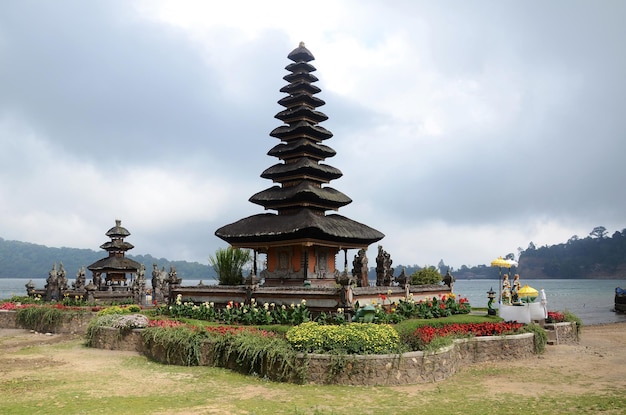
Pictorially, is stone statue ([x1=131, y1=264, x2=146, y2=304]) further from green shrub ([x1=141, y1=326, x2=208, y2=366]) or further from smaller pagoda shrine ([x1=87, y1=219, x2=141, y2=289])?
green shrub ([x1=141, y1=326, x2=208, y2=366])

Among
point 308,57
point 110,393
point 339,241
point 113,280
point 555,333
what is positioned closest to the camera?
point 110,393

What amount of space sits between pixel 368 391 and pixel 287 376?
8.32ft

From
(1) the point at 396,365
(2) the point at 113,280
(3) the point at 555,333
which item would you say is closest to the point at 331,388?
(1) the point at 396,365

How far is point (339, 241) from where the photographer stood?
98.5ft

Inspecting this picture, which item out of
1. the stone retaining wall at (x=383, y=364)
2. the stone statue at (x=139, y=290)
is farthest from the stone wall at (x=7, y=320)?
the stone retaining wall at (x=383, y=364)

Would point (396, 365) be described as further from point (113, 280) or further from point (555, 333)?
point (113, 280)

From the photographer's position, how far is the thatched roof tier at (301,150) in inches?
1276

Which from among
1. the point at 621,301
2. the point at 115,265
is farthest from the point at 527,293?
the point at 621,301

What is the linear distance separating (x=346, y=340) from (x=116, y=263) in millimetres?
39888

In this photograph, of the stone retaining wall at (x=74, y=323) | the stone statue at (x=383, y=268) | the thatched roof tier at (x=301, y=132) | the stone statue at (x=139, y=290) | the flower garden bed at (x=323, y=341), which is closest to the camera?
the flower garden bed at (x=323, y=341)

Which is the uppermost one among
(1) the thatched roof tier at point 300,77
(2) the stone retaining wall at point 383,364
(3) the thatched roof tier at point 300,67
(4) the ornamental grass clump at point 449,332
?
(3) the thatched roof tier at point 300,67

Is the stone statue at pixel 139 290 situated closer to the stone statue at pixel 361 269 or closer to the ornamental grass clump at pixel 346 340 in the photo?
the stone statue at pixel 361 269

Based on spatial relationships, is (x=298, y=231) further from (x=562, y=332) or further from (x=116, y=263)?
(x=116, y=263)

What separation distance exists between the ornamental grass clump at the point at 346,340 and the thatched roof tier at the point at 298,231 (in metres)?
11.7
